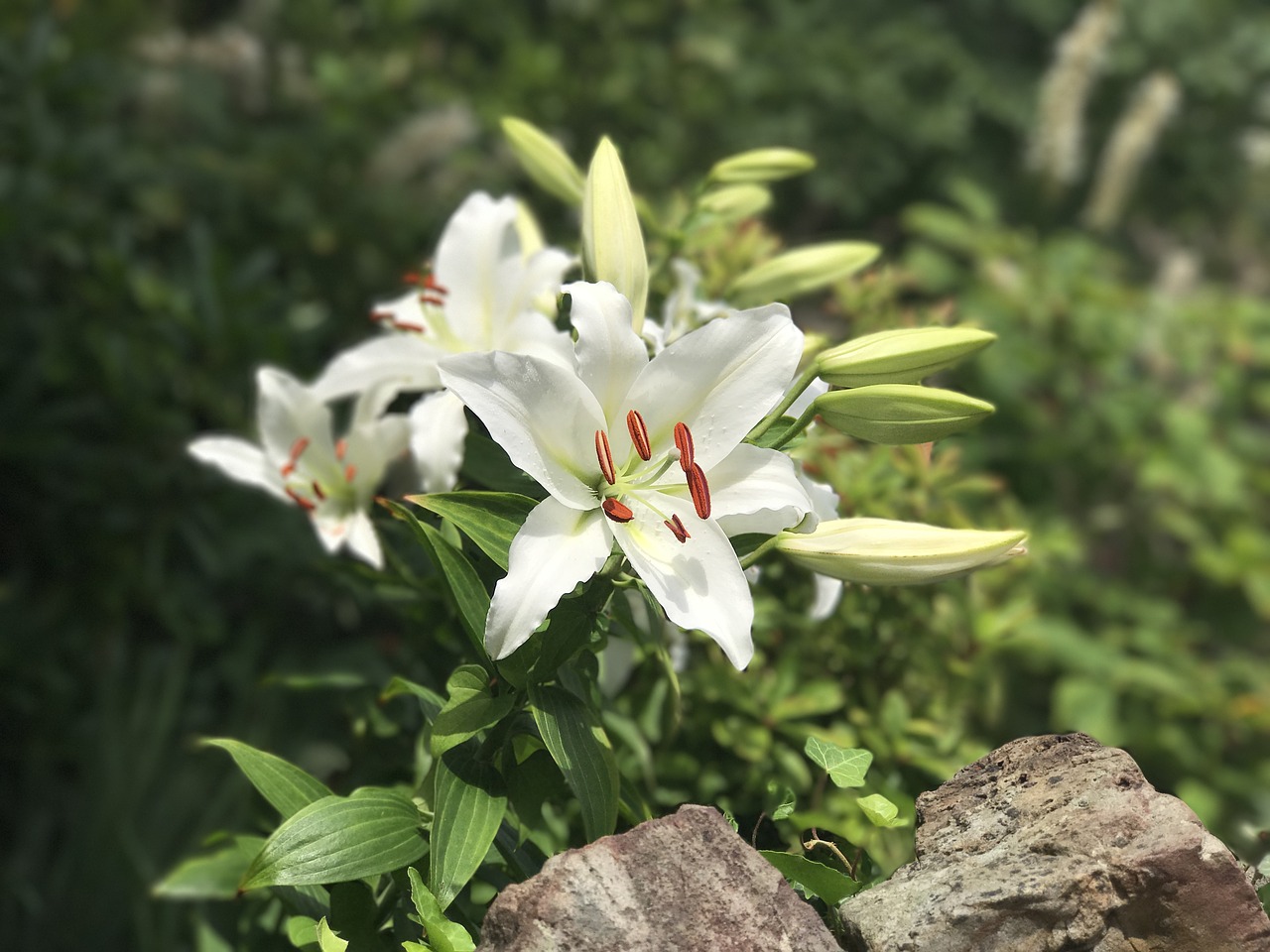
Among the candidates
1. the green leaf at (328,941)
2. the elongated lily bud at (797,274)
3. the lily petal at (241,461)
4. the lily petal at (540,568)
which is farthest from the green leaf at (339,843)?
the elongated lily bud at (797,274)

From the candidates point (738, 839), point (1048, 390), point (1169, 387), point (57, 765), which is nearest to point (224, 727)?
point (57, 765)

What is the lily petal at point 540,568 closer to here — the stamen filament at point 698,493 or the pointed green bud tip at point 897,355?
the stamen filament at point 698,493

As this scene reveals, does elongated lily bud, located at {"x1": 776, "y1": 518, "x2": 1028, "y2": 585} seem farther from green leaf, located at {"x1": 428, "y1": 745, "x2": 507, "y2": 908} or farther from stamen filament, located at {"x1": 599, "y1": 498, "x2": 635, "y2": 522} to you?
green leaf, located at {"x1": 428, "y1": 745, "x2": 507, "y2": 908}

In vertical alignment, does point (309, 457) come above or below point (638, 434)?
below

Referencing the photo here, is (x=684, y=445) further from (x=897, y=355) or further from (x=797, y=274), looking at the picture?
(x=797, y=274)

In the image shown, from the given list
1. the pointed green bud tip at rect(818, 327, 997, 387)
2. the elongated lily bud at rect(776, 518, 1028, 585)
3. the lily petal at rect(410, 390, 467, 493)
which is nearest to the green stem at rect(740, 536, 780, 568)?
the elongated lily bud at rect(776, 518, 1028, 585)

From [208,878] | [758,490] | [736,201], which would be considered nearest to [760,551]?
[758,490]

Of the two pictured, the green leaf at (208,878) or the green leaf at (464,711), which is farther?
the green leaf at (208,878)
